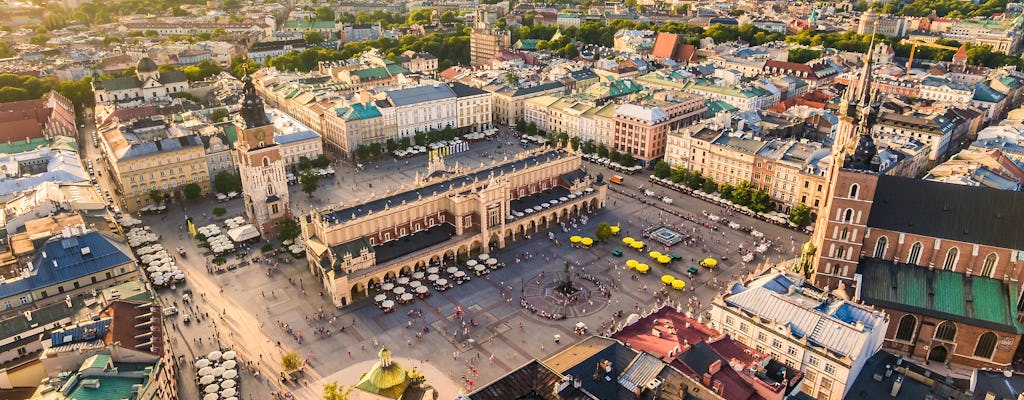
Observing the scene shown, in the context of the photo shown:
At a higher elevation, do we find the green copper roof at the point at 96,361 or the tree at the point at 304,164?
the green copper roof at the point at 96,361

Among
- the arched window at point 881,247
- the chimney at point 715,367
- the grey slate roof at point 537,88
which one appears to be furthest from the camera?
the grey slate roof at point 537,88

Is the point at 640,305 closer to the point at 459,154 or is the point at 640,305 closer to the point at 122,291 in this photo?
the point at 122,291

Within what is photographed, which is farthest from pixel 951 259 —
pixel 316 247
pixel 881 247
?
pixel 316 247

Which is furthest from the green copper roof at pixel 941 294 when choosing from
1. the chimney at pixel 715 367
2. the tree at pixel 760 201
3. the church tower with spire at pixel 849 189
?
the tree at pixel 760 201

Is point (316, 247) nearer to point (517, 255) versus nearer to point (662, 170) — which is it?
point (517, 255)

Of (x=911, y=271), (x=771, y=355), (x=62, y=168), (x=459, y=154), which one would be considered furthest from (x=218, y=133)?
(x=911, y=271)

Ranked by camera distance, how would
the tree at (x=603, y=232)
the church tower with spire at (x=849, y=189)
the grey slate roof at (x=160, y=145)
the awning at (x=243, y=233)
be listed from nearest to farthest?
1. the church tower with spire at (x=849, y=189)
2. the awning at (x=243, y=233)
3. the tree at (x=603, y=232)
4. the grey slate roof at (x=160, y=145)

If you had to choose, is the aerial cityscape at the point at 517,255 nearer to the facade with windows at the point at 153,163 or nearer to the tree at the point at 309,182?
the facade with windows at the point at 153,163
